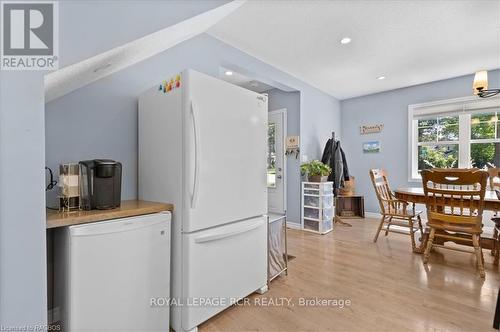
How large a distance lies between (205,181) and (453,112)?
15.1 feet

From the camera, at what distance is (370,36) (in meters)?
2.76

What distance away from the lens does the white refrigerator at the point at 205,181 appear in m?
1.56

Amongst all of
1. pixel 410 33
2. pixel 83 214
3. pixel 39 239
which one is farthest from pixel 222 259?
pixel 410 33

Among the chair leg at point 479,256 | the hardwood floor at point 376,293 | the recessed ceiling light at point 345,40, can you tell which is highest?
the recessed ceiling light at point 345,40

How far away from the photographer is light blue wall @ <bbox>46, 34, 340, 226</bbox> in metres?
1.74

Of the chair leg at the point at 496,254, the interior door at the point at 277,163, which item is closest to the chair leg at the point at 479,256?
the chair leg at the point at 496,254

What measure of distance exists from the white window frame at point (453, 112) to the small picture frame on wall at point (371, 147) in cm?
56

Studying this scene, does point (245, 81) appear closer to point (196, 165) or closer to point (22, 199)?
point (196, 165)

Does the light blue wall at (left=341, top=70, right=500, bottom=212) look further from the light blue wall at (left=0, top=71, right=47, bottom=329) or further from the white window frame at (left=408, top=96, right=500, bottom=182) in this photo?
the light blue wall at (left=0, top=71, right=47, bottom=329)

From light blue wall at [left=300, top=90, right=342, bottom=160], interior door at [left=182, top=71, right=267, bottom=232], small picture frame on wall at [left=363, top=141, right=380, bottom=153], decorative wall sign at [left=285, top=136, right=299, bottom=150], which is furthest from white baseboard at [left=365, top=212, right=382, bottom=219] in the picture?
interior door at [left=182, top=71, right=267, bottom=232]

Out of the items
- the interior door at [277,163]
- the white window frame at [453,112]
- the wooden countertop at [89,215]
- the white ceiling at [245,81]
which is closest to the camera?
the wooden countertop at [89,215]

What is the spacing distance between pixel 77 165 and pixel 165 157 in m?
0.51

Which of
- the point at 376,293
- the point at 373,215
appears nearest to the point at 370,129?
→ the point at 373,215

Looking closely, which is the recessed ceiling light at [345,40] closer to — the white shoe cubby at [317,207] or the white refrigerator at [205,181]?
the white refrigerator at [205,181]
